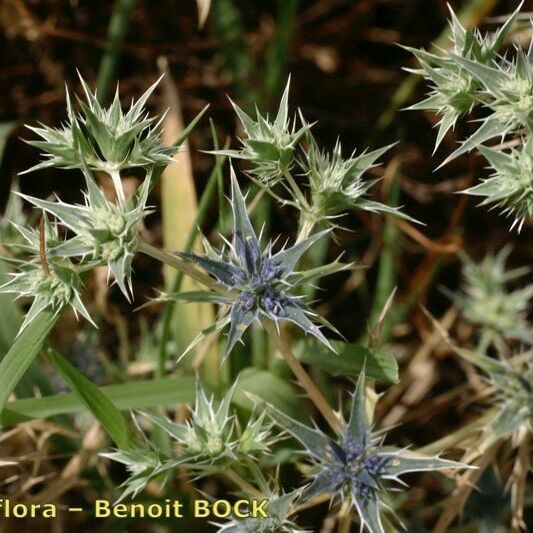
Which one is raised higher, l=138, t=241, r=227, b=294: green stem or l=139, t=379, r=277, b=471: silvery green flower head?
l=138, t=241, r=227, b=294: green stem

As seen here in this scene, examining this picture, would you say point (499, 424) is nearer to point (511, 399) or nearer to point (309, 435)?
point (511, 399)

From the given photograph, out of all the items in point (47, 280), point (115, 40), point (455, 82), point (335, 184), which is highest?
point (115, 40)

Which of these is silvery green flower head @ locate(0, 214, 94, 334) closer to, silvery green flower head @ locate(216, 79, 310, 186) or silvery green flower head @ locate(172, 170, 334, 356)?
silvery green flower head @ locate(172, 170, 334, 356)

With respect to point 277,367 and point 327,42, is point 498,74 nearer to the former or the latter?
point 277,367

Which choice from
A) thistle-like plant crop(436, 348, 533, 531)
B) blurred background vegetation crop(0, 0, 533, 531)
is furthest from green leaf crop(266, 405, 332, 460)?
blurred background vegetation crop(0, 0, 533, 531)

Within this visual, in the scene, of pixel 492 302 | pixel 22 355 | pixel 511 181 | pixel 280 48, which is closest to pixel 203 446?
pixel 22 355

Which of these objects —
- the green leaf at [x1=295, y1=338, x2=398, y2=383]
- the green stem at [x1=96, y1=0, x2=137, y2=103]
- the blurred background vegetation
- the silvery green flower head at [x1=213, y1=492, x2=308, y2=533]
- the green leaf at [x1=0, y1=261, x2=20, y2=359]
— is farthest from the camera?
the blurred background vegetation

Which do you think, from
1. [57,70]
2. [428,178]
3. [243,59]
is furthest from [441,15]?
[57,70]
